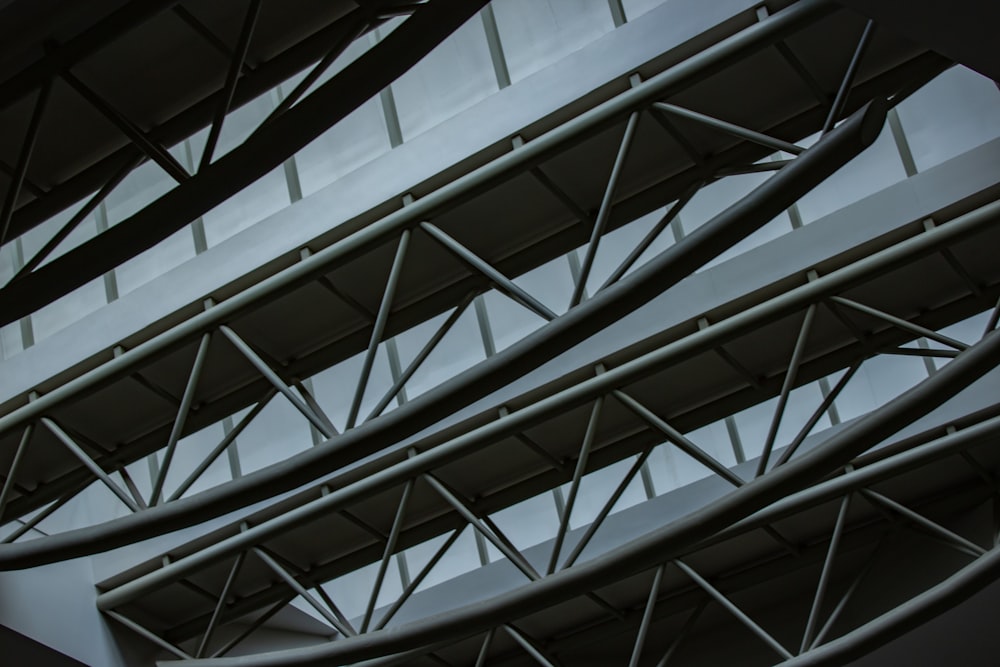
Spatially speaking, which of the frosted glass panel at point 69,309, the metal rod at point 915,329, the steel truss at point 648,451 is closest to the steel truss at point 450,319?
the steel truss at point 648,451

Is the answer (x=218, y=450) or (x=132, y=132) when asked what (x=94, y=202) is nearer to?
(x=132, y=132)

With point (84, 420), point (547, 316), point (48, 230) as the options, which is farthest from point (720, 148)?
point (48, 230)

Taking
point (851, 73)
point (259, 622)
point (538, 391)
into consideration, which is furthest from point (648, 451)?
point (851, 73)

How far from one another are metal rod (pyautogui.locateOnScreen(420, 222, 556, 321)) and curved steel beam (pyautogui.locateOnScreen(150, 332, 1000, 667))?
3.90 metres

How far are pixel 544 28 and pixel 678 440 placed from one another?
596cm

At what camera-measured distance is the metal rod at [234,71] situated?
11212 millimetres

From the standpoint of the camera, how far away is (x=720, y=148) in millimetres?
14961

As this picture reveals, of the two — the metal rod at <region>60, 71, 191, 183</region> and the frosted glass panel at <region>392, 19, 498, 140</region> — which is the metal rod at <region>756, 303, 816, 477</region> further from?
the metal rod at <region>60, 71, 191, 183</region>

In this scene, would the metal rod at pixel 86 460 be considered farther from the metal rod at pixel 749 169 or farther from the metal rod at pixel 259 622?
the metal rod at pixel 749 169

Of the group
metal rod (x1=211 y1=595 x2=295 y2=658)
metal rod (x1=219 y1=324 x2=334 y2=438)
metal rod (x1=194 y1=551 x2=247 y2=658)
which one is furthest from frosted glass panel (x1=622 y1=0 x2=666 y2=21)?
metal rod (x1=211 y1=595 x2=295 y2=658)

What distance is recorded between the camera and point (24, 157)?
1204 cm

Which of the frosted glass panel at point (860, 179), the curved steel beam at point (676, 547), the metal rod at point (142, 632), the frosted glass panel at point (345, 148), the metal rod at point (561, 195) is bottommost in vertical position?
the curved steel beam at point (676, 547)

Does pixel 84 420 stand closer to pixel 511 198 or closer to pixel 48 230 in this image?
pixel 48 230

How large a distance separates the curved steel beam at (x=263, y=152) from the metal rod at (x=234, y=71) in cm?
20
